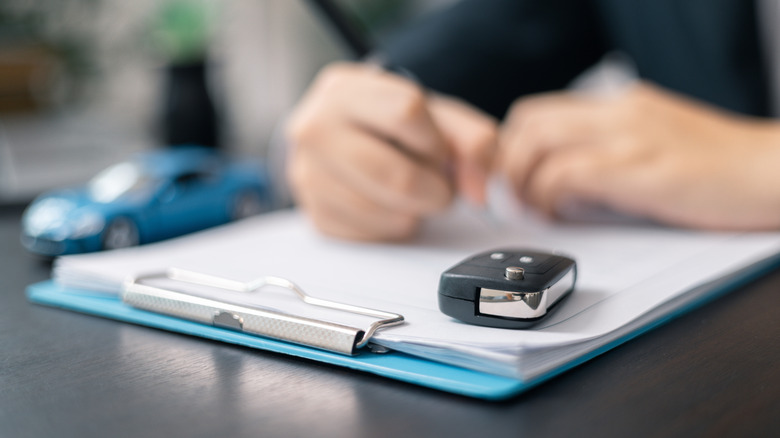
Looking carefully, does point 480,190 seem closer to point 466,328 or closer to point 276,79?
point 466,328

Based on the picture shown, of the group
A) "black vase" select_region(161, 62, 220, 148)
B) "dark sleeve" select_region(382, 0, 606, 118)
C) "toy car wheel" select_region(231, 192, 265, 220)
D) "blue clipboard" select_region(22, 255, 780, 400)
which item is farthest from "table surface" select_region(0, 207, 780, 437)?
"black vase" select_region(161, 62, 220, 148)

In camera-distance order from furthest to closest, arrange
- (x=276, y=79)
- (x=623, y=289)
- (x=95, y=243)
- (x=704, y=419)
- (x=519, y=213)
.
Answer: (x=276, y=79), (x=519, y=213), (x=95, y=243), (x=623, y=289), (x=704, y=419)

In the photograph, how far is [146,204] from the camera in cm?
59

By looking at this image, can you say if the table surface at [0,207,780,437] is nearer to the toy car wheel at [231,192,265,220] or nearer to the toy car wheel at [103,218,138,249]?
the toy car wheel at [103,218,138,249]

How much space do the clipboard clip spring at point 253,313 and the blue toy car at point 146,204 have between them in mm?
156

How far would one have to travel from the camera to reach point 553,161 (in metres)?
0.58

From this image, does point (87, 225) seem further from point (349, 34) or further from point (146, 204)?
point (349, 34)

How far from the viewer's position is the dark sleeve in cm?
74

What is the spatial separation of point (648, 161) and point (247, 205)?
0.37 metres

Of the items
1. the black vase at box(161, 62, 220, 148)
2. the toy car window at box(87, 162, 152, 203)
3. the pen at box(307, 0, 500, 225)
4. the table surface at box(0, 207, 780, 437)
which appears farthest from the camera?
the black vase at box(161, 62, 220, 148)

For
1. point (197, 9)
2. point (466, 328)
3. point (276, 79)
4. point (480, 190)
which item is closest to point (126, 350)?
point (466, 328)

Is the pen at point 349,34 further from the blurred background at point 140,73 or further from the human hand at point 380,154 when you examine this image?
the human hand at point 380,154

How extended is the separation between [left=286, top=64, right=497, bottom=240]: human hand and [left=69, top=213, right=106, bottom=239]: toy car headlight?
156 millimetres

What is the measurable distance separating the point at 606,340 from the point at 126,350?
230 millimetres
